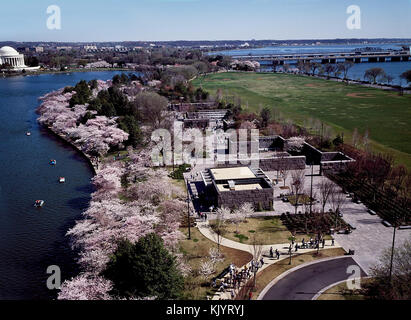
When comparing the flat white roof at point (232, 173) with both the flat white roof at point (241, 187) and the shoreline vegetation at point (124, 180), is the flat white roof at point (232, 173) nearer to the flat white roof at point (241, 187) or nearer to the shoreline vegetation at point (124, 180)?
the flat white roof at point (241, 187)

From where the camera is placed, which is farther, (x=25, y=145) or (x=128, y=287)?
(x=25, y=145)

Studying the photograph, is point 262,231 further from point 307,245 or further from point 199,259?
point 199,259

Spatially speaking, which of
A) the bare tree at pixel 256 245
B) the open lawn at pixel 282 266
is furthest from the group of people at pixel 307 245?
the bare tree at pixel 256 245

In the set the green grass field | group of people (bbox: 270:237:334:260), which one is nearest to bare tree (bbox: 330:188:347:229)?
group of people (bbox: 270:237:334:260)

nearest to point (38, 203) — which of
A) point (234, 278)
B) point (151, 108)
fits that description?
point (234, 278)

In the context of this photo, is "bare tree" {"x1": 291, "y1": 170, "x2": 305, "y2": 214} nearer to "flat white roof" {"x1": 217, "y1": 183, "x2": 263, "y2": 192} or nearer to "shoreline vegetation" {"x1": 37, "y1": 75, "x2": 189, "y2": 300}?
"flat white roof" {"x1": 217, "y1": 183, "x2": 263, "y2": 192}

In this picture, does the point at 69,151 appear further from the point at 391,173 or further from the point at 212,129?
the point at 391,173
